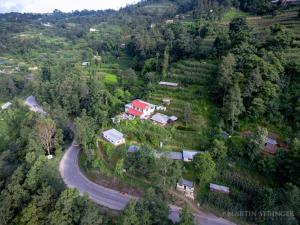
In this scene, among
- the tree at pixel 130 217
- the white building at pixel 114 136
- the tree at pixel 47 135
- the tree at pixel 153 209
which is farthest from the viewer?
the tree at pixel 47 135

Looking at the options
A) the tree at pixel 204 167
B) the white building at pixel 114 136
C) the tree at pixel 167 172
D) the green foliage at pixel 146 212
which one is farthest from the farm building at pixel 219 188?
the white building at pixel 114 136

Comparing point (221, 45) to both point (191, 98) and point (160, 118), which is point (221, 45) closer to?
point (191, 98)

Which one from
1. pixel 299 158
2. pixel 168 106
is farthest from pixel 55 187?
pixel 299 158

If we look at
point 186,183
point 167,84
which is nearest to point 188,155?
point 186,183

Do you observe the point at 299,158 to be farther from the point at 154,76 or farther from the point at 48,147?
the point at 48,147

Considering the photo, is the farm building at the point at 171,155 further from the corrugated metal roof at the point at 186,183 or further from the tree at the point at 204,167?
the corrugated metal roof at the point at 186,183

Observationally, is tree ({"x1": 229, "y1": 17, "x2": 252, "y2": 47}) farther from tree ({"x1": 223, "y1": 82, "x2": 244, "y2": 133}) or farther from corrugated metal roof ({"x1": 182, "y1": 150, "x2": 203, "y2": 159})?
corrugated metal roof ({"x1": 182, "y1": 150, "x2": 203, "y2": 159})
